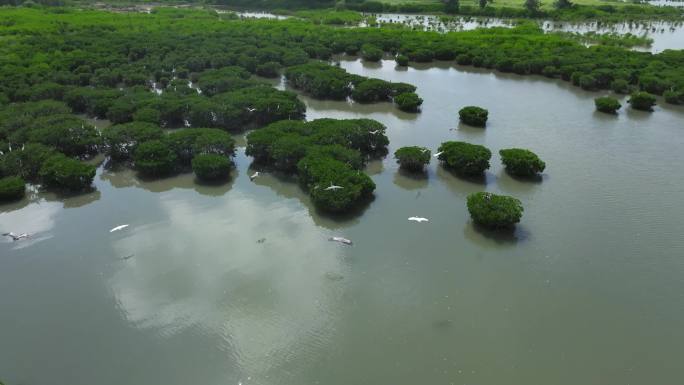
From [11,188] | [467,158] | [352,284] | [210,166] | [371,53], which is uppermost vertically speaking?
[371,53]

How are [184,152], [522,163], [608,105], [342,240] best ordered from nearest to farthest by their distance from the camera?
[342,240]
[522,163]
[184,152]
[608,105]

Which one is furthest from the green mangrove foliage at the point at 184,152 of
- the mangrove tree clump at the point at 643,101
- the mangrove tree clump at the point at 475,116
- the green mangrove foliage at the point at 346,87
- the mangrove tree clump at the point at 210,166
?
the mangrove tree clump at the point at 643,101

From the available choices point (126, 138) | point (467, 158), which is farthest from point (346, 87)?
point (126, 138)

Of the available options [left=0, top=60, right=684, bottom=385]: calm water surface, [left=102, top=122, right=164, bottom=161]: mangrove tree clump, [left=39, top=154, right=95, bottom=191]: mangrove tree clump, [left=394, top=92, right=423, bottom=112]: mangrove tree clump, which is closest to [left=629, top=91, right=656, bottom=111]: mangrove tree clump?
[left=0, top=60, right=684, bottom=385]: calm water surface

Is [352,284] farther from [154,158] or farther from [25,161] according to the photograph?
[25,161]

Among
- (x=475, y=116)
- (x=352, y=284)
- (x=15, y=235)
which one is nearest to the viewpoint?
(x=352, y=284)

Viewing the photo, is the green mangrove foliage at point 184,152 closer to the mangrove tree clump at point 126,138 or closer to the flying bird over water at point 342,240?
the mangrove tree clump at point 126,138

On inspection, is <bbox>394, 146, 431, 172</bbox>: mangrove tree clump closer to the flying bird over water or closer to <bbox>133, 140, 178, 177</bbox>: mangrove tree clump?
the flying bird over water

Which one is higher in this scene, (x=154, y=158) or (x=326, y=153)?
(x=326, y=153)
